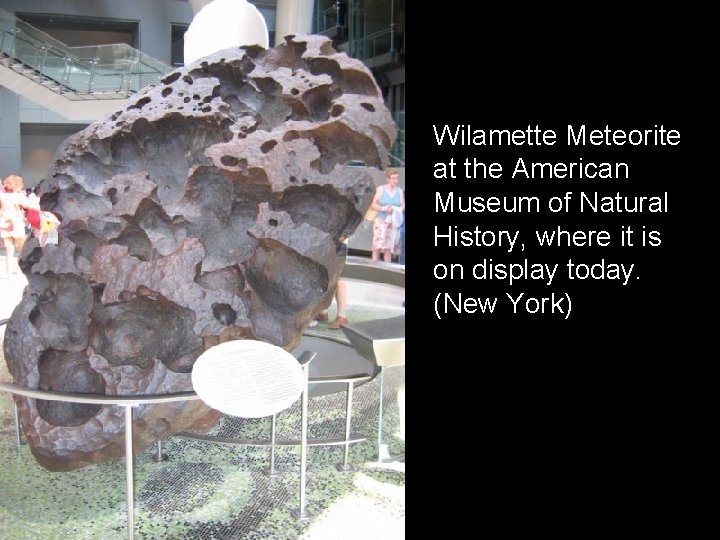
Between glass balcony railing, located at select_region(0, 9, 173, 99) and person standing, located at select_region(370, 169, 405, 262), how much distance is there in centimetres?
503

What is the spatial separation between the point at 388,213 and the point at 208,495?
172 inches

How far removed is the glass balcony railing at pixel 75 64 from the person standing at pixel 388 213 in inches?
198

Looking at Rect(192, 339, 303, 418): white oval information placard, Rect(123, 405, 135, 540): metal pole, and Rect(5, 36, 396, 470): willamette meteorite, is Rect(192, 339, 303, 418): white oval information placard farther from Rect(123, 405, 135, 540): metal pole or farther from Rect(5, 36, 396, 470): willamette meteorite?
Rect(5, 36, 396, 470): willamette meteorite

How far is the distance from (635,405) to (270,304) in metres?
1.70

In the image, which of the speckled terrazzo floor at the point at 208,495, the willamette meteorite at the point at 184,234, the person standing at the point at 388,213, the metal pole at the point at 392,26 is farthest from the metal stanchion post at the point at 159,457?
the metal pole at the point at 392,26

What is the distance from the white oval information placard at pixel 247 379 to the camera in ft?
6.90

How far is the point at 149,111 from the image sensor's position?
2.86m

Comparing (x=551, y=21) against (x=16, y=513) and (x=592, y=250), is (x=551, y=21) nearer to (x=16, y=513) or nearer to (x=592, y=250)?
(x=592, y=250)

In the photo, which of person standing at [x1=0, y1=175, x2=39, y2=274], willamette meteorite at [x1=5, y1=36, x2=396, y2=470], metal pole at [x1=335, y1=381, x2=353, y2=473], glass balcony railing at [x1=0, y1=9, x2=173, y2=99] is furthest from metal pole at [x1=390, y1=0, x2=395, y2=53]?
metal pole at [x1=335, y1=381, x2=353, y2=473]

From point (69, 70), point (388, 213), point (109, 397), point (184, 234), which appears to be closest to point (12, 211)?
point (388, 213)

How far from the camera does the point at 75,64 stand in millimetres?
10570

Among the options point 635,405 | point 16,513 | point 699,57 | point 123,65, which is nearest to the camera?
point 699,57

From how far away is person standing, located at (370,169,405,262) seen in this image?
658 cm

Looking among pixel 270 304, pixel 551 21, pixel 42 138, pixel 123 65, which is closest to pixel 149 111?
pixel 270 304
